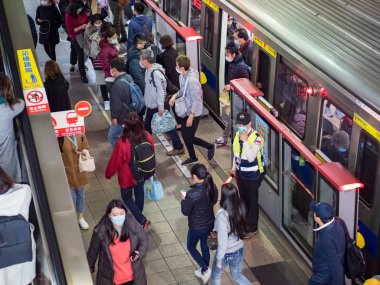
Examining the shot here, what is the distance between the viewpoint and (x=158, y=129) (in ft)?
35.3

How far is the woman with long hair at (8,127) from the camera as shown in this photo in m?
6.93

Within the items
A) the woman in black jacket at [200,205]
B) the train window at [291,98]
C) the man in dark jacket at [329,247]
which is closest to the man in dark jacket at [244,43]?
the train window at [291,98]

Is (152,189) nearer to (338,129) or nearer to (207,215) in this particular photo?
(207,215)

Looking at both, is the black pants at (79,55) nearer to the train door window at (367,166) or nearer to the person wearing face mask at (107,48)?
the person wearing face mask at (107,48)

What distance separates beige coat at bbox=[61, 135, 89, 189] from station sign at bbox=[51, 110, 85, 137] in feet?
3.38

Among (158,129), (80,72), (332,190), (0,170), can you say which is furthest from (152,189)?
(80,72)

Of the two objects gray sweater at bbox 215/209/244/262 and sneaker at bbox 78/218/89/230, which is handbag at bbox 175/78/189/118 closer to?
sneaker at bbox 78/218/89/230

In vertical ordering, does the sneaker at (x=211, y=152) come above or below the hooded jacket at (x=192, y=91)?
below

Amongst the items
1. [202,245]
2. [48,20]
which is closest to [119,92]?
[202,245]

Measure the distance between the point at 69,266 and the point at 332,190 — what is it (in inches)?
128

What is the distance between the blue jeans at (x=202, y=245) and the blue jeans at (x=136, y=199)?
1145 mm

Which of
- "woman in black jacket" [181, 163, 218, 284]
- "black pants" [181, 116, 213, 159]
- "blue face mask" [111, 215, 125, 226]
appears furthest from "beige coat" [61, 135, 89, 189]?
"black pants" [181, 116, 213, 159]

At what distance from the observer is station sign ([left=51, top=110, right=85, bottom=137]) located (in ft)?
24.4

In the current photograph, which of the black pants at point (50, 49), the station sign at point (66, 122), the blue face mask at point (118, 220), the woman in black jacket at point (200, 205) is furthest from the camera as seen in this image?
the black pants at point (50, 49)
